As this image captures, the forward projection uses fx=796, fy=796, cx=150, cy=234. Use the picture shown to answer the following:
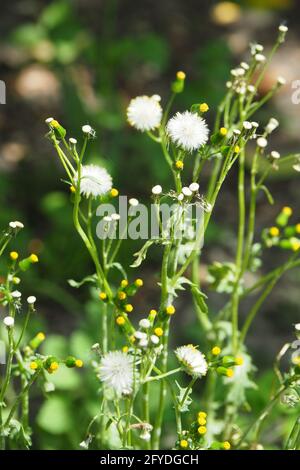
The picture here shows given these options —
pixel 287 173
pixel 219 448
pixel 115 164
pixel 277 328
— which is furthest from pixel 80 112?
pixel 219 448

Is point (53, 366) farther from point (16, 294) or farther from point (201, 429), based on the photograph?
point (201, 429)

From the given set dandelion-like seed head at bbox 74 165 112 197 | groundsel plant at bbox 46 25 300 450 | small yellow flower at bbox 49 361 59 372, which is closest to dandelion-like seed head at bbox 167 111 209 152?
groundsel plant at bbox 46 25 300 450

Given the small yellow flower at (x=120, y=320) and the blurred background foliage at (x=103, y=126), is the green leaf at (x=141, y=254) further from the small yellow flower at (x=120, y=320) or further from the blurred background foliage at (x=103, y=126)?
the blurred background foliage at (x=103, y=126)

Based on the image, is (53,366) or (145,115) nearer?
(53,366)

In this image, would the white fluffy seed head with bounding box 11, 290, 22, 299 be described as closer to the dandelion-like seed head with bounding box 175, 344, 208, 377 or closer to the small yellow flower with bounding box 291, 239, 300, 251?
the dandelion-like seed head with bounding box 175, 344, 208, 377

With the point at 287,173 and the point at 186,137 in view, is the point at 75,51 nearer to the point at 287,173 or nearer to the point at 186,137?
the point at 287,173

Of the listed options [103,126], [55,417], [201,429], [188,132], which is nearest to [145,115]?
[188,132]
